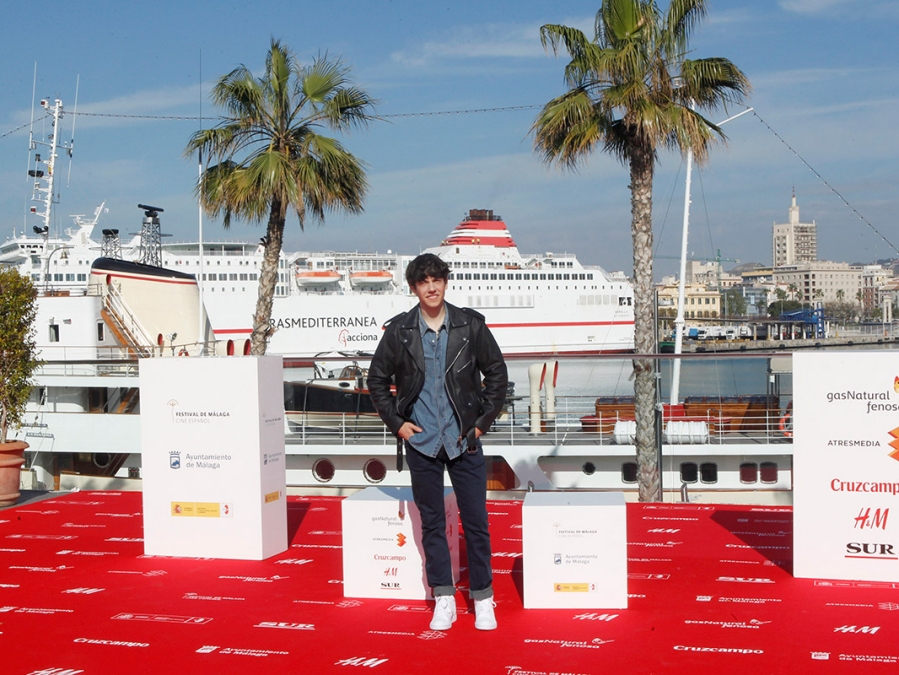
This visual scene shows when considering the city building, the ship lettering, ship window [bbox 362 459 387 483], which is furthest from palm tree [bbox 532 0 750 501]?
the city building

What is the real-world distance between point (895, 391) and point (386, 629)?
104 inches

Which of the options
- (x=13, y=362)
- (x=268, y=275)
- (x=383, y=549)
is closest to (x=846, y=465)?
(x=383, y=549)

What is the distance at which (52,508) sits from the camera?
6660mm

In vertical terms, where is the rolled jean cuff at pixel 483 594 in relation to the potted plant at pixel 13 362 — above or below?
below

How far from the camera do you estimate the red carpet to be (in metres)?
3.28

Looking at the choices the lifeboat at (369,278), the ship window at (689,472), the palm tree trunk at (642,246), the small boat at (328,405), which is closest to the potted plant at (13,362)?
the small boat at (328,405)

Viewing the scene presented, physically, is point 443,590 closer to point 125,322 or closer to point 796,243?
point 125,322

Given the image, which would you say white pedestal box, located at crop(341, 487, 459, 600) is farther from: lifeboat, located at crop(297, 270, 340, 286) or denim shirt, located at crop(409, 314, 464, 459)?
lifeboat, located at crop(297, 270, 340, 286)

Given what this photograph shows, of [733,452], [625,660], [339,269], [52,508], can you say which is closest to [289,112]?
[52,508]

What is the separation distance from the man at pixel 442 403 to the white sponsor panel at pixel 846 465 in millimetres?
1620

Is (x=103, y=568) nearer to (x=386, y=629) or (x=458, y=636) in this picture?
(x=386, y=629)

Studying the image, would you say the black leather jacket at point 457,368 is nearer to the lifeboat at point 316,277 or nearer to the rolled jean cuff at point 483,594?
the rolled jean cuff at point 483,594

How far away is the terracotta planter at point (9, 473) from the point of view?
22.0ft

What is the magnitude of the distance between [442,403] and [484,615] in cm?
91
